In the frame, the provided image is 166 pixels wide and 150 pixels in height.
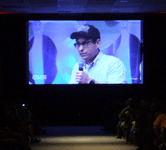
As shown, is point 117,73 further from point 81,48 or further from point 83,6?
point 83,6

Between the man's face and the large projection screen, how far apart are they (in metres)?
0.16

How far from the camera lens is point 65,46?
15.0 m

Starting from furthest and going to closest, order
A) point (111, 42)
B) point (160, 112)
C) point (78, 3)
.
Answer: point (111, 42) < point (78, 3) < point (160, 112)

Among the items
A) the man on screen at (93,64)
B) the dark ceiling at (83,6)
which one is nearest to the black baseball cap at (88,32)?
the man on screen at (93,64)

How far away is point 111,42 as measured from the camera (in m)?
14.9

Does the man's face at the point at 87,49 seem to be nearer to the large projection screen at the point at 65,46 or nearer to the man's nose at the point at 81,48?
the man's nose at the point at 81,48

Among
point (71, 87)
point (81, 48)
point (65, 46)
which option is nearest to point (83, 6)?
point (81, 48)

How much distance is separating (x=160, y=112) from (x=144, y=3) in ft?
24.9

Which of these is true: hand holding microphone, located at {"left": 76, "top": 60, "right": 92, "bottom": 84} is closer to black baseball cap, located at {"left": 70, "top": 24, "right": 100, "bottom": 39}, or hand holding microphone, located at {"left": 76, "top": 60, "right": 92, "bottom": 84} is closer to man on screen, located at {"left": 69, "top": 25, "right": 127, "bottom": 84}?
man on screen, located at {"left": 69, "top": 25, "right": 127, "bottom": 84}

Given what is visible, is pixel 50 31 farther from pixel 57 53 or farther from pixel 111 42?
pixel 111 42

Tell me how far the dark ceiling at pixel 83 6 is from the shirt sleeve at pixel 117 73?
1.99 meters

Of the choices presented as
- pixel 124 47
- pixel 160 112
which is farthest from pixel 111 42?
pixel 160 112

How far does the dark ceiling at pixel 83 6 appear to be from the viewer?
13.5m

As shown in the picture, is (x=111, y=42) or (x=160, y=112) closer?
(x=160, y=112)
